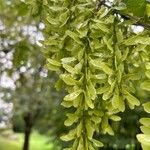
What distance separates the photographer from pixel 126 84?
4.56ft

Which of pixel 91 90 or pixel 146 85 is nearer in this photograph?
pixel 146 85

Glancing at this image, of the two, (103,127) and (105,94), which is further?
(103,127)

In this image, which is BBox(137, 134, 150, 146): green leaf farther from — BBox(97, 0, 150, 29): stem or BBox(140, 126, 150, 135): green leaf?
BBox(97, 0, 150, 29): stem

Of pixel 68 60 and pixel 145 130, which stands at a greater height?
pixel 68 60

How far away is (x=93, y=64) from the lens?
4.48 feet

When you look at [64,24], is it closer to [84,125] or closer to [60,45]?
[60,45]

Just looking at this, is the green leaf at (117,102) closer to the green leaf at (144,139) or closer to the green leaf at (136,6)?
the green leaf at (144,139)

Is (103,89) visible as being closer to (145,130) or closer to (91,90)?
(91,90)

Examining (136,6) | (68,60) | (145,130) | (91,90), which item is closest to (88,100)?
(91,90)

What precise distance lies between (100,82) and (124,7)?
0.89 feet

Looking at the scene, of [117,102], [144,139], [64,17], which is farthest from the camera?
[64,17]

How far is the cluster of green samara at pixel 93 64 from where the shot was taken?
1.35 m

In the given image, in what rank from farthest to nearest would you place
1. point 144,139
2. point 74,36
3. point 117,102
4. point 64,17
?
point 64,17 → point 74,36 → point 117,102 → point 144,139

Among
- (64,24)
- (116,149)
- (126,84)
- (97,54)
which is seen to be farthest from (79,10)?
(116,149)
